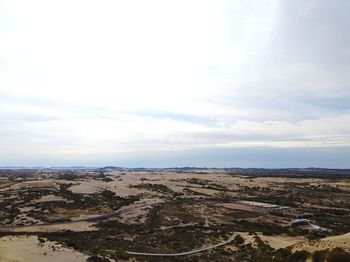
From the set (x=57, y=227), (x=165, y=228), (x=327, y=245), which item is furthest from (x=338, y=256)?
(x=57, y=227)

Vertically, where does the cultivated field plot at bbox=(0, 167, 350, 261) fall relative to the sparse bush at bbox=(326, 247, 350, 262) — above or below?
below

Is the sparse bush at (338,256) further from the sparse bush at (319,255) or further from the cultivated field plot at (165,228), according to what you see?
→ the sparse bush at (319,255)

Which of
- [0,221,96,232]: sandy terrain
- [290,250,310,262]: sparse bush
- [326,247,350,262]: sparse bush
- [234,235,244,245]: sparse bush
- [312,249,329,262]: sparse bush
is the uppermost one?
[326,247,350,262]: sparse bush

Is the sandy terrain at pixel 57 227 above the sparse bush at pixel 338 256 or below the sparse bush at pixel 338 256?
below

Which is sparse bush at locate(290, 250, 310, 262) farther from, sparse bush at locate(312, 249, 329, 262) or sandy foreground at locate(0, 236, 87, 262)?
sandy foreground at locate(0, 236, 87, 262)

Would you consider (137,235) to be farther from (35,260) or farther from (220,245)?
(35,260)

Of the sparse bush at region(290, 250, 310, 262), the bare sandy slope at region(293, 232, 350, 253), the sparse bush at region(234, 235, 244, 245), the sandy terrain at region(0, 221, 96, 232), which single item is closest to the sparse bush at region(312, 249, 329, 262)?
the bare sandy slope at region(293, 232, 350, 253)

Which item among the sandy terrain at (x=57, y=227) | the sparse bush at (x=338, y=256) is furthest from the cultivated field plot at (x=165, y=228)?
the sparse bush at (x=338, y=256)

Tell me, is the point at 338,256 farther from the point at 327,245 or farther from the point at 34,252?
the point at 34,252
